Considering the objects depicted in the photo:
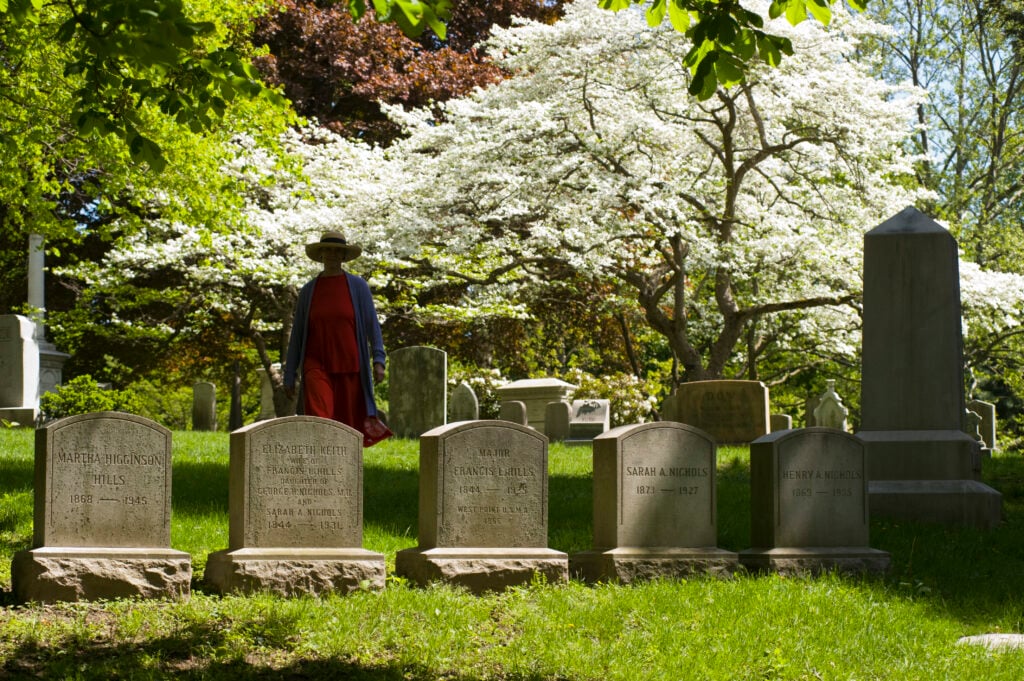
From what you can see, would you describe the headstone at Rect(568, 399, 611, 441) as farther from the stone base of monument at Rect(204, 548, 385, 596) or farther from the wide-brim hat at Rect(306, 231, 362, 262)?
the stone base of monument at Rect(204, 548, 385, 596)

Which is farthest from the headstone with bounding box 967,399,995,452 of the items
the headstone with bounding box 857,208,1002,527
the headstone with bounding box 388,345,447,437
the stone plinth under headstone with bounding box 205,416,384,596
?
the stone plinth under headstone with bounding box 205,416,384,596

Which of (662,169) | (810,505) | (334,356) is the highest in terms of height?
(662,169)

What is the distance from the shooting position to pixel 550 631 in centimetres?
682

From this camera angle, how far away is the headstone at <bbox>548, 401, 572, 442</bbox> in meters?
21.3

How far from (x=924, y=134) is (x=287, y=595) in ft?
100

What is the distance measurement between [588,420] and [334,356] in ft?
38.1

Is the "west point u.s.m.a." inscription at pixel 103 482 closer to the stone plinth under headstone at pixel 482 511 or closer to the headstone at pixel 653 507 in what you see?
the stone plinth under headstone at pixel 482 511

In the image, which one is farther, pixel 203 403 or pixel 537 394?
pixel 203 403

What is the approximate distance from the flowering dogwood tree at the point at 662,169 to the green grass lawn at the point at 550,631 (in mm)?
11923

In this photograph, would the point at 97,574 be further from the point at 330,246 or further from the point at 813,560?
the point at 813,560

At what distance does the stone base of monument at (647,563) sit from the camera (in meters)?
8.30

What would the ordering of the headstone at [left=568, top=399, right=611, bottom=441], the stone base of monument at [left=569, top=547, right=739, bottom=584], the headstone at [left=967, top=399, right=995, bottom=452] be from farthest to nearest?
the headstone at [left=967, top=399, right=995, bottom=452]
the headstone at [left=568, top=399, right=611, bottom=441]
the stone base of monument at [left=569, top=547, right=739, bottom=584]

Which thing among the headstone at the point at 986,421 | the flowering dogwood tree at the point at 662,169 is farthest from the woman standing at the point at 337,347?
the headstone at the point at 986,421

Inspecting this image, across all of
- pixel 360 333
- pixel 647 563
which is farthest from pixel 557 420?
pixel 647 563
